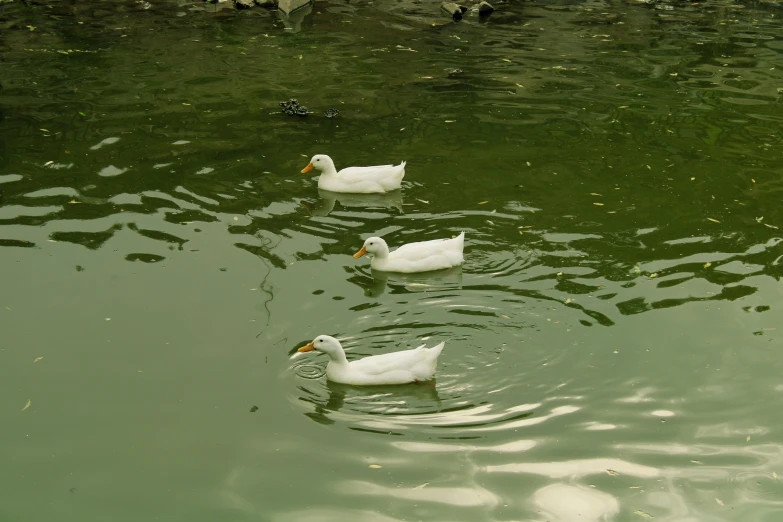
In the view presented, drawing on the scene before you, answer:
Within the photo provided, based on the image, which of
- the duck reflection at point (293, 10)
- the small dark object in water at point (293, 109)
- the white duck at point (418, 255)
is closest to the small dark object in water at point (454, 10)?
the duck reflection at point (293, 10)

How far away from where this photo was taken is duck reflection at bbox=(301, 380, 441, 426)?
26.3ft

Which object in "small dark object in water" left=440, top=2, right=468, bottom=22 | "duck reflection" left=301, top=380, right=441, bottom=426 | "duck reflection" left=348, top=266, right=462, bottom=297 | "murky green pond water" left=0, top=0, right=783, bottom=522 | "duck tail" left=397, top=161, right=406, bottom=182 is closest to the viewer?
"murky green pond water" left=0, top=0, right=783, bottom=522

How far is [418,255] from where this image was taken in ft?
34.3

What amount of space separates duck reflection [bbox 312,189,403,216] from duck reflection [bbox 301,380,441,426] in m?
4.25

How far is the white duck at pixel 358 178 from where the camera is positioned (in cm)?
1246

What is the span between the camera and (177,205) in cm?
1213

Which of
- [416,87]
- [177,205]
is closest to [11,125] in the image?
[177,205]

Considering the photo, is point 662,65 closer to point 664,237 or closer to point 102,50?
point 664,237

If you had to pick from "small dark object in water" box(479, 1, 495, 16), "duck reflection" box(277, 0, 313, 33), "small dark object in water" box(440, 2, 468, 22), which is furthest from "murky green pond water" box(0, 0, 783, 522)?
"small dark object in water" box(479, 1, 495, 16)

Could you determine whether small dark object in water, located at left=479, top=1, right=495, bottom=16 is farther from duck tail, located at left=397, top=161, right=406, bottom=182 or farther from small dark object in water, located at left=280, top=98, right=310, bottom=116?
duck tail, located at left=397, top=161, right=406, bottom=182

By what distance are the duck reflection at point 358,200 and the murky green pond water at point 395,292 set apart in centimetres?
5

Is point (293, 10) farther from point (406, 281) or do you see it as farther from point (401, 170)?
point (406, 281)

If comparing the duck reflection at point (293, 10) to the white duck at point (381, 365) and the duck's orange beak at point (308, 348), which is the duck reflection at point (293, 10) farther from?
the white duck at point (381, 365)

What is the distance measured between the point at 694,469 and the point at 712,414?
852 millimetres
